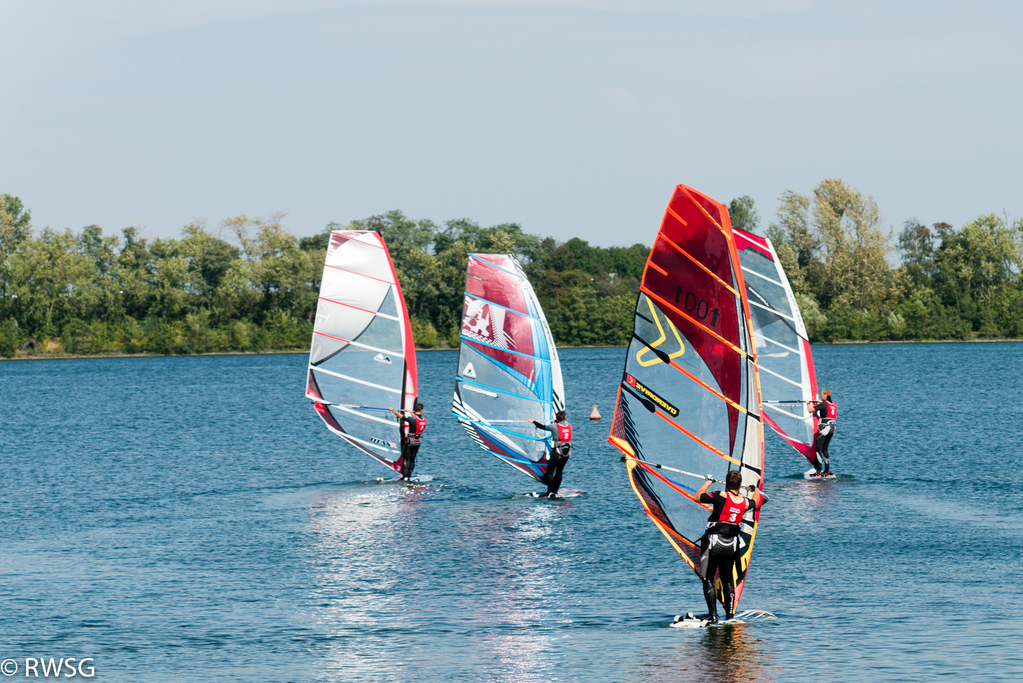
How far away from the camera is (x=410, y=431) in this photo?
99.3 feet

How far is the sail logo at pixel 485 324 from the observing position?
99.2 ft

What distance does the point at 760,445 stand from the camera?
16453 millimetres

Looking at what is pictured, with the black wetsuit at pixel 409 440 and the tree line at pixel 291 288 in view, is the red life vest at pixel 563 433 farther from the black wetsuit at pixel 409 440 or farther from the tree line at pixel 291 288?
the tree line at pixel 291 288

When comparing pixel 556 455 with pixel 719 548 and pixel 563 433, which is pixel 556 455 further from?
pixel 719 548

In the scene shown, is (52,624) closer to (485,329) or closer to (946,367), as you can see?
(485,329)

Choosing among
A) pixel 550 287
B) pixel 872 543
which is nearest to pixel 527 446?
pixel 872 543

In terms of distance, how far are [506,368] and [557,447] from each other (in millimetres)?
3240

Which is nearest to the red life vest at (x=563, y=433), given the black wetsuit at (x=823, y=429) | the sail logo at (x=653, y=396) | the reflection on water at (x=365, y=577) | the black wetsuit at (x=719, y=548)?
the reflection on water at (x=365, y=577)

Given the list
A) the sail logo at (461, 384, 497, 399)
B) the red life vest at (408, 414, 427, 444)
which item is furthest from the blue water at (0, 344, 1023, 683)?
the sail logo at (461, 384, 497, 399)

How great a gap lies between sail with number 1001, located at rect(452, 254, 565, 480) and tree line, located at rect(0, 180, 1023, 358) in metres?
99.7

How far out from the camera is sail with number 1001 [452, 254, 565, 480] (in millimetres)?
29891

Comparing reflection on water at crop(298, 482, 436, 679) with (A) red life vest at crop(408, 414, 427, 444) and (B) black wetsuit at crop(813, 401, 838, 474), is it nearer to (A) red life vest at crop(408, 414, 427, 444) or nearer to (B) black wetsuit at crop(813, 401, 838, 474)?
(A) red life vest at crop(408, 414, 427, 444)

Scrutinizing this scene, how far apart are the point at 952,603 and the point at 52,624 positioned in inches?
552

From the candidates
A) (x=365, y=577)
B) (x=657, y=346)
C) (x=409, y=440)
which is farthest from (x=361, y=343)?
(x=657, y=346)
